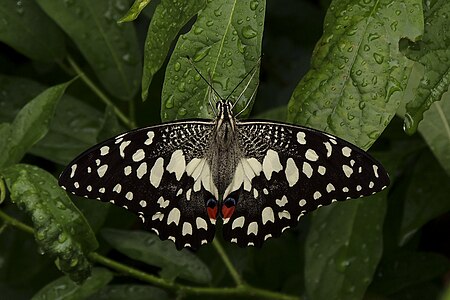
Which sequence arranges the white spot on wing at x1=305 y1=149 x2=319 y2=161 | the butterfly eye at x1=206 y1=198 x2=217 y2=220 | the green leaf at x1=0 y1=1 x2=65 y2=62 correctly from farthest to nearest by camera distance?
the green leaf at x1=0 y1=1 x2=65 y2=62
the butterfly eye at x1=206 y1=198 x2=217 y2=220
the white spot on wing at x1=305 y1=149 x2=319 y2=161

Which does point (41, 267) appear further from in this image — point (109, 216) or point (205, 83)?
point (205, 83)

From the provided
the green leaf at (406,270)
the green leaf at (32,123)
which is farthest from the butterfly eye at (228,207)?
the green leaf at (406,270)

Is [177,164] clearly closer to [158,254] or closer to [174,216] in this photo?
[174,216]

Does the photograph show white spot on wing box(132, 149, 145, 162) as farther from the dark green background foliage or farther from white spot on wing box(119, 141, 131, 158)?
the dark green background foliage

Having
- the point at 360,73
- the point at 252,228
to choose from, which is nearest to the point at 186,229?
the point at 252,228

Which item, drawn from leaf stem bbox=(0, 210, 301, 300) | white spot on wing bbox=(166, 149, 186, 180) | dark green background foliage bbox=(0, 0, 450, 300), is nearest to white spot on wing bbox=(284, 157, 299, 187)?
dark green background foliage bbox=(0, 0, 450, 300)

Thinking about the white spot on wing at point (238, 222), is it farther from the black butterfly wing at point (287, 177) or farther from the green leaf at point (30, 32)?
the green leaf at point (30, 32)
